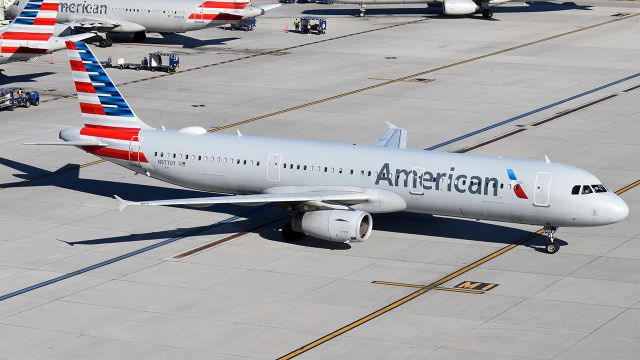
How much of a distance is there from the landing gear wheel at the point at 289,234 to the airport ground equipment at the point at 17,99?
111ft

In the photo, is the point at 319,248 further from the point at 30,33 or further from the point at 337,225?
the point at 30,33

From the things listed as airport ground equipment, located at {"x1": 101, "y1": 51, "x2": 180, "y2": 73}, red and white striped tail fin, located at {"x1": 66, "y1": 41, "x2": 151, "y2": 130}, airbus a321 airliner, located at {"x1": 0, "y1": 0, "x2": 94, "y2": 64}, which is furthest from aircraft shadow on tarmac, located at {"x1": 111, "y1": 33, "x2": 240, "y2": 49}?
red and white striped tail fin, located at {"x1": 66, "y1": 41, "x2": 151, "y2": 130}

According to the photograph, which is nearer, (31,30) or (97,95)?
(97,95)

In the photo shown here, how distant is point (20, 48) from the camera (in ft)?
284

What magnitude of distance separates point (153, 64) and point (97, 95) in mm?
37129

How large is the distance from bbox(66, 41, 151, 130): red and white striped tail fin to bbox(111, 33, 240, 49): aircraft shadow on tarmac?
4796 centimetres

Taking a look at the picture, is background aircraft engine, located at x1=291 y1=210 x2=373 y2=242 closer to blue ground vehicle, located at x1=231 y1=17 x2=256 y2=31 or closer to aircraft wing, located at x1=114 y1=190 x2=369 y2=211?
aircraft wing, located at x1=114 y1=190 x2=369 y2=211

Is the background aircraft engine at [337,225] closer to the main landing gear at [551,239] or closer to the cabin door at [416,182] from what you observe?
the cabin door at [416,182]

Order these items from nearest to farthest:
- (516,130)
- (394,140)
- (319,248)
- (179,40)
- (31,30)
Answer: (319,248)
(394,140)
(516,130)
(31,30)
(179,40)

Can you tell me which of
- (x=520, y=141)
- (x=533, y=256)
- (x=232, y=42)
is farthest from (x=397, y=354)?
(x=232, y=42)

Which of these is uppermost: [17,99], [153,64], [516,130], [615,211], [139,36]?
[139,36]

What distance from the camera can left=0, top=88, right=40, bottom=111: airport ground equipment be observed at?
259 feet

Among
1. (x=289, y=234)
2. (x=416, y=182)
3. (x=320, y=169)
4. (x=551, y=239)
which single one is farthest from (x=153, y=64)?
(x=551, y=239)

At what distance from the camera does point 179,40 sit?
109 metres
